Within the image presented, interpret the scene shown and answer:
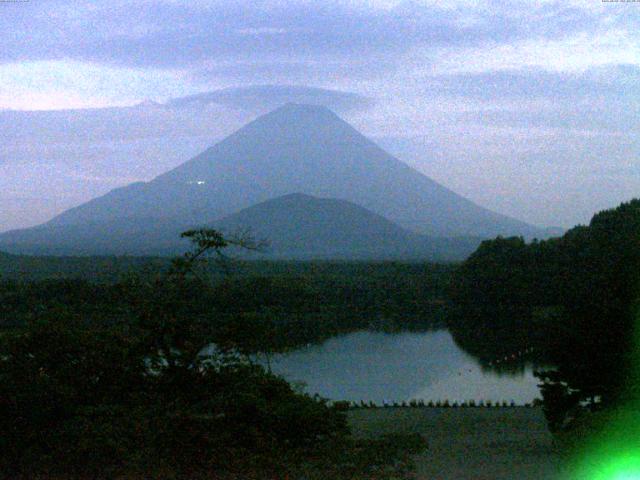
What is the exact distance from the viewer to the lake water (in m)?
14.5

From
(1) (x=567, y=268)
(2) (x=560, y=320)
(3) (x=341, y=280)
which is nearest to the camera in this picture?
(2) (x=560, y=320)

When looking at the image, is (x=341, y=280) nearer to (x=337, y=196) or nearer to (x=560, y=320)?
(x=560, y=320)

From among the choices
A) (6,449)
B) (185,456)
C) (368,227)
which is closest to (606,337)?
(185,456)

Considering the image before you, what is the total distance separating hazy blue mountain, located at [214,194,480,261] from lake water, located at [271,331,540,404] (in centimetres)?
5733

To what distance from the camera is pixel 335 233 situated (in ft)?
306

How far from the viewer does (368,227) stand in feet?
317

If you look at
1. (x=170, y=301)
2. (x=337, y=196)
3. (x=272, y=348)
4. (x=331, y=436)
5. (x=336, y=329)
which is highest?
(x=337, y=196)

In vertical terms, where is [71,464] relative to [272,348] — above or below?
below

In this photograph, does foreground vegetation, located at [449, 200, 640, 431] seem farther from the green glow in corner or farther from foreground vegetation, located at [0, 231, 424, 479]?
foreground vegetation, located at [0, 231, 424, 479]

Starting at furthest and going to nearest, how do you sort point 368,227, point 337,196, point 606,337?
point 337,196 → point 368,227 → point 606,337

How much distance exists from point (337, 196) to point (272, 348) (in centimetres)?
10185

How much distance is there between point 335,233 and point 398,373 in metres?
76.3

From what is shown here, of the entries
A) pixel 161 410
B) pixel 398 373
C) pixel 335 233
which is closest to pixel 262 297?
pixel 398 373

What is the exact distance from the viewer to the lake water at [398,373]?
14.5m
